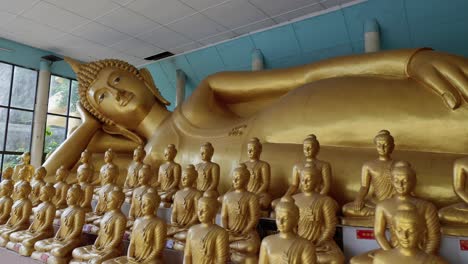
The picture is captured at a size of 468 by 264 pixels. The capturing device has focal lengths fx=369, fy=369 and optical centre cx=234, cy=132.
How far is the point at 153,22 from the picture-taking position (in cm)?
530

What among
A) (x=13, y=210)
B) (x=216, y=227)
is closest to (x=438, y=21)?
(x=216, y=227)

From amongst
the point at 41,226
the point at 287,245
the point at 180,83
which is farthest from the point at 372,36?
the point at 41,226

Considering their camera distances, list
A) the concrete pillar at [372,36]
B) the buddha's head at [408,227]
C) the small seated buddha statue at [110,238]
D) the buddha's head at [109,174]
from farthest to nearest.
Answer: the concrete pillar at [372,36] → the buddha's head at [109,174] → the small seated buddha statue at [110,238] → the buddha's head at [408,227]

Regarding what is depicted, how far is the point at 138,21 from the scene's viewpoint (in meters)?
5.27

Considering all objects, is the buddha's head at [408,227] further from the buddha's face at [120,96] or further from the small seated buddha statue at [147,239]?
the buddha's face at [120,96]

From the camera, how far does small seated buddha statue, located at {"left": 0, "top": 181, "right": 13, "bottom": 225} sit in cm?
269

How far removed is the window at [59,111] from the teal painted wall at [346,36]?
2884 millimetres

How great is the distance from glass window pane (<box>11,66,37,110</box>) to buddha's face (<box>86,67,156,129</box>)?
165 inches

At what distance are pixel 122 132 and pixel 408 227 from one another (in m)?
3.13

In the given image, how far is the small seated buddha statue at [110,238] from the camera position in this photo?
5.84 ft

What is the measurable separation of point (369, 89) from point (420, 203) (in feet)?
3.22

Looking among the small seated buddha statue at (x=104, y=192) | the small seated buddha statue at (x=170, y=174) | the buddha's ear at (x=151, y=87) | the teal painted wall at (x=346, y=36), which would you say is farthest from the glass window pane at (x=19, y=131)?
the small seated buddha statue at (x=170, y=174)

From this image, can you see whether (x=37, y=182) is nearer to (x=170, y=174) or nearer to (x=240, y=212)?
(x=170, y=174)

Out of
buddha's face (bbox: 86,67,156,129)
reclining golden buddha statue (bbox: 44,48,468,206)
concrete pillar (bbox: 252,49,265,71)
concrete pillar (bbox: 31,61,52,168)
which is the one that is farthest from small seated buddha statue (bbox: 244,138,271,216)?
concrete pillar (bbox: 31,61,52,168)
